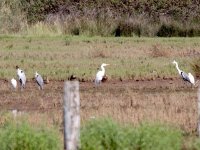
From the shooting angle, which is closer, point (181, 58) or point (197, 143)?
point (197, 143)

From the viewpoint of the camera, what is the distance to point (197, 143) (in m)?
10.2

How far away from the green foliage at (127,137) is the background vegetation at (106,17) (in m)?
29.8

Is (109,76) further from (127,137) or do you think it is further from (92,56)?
(127,137)

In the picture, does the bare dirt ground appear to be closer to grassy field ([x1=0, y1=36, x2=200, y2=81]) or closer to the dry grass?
the dry grass

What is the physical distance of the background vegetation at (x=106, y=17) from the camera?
4072 cm

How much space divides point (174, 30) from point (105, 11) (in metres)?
8.80

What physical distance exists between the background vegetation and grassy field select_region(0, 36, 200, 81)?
4.12 meters

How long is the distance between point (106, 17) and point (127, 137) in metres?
33.5

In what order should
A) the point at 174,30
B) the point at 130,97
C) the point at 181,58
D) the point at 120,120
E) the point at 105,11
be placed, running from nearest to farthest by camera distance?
the point at 120,120
the point at 130,97
the point at 181,58
the point at 174,30
the point at 105,11

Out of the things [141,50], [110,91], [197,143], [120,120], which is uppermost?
[197,143]

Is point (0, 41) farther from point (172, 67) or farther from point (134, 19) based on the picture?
point (172, 67)

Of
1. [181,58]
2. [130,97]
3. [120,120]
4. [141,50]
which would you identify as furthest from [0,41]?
[120,120]

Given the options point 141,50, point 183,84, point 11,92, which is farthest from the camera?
point 141,50

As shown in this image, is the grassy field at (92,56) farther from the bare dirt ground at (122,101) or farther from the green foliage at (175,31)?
the green foliage at (175,31)
